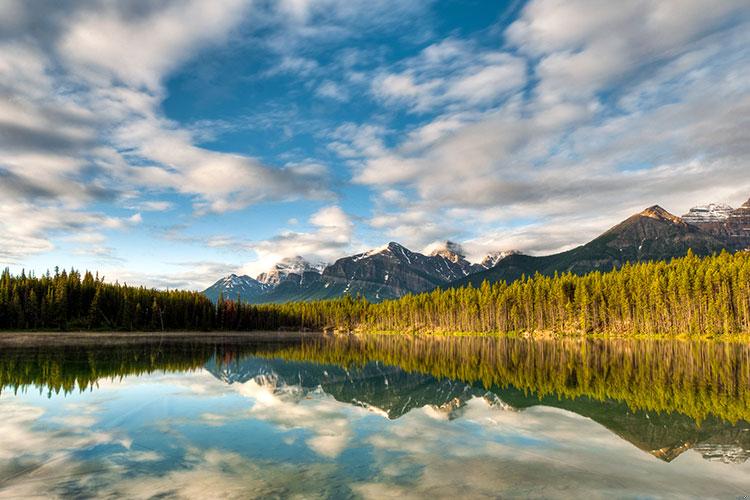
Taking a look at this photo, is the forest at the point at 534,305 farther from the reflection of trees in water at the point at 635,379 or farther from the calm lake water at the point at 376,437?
the calm lake water at the point at 376,437

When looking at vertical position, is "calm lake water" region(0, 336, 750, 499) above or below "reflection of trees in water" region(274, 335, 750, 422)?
above

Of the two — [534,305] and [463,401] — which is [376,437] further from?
[534,305]

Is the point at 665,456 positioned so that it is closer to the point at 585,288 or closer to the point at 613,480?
the point at 613,480

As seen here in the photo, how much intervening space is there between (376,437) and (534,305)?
145664 millimetres

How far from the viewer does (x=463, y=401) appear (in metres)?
30.5

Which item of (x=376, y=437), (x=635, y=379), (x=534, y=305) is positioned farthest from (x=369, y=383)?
(x=534, y=305)

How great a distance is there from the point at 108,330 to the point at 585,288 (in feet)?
513

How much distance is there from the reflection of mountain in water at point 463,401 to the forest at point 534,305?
3826 inches

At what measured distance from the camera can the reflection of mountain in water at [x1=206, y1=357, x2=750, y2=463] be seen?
62.2ft

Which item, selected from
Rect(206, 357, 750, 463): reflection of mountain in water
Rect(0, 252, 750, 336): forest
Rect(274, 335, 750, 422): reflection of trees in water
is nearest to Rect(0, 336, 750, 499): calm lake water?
Rect(206, 357, 750, 463): reflection of mountain in water

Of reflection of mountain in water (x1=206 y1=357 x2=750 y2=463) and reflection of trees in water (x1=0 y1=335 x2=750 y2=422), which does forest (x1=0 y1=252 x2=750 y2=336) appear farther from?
reflection of mountain in water (x1=206 y1=357 x2=750 y2=463)

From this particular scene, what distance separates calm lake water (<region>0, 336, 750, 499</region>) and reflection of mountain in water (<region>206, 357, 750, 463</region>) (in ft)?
0.50

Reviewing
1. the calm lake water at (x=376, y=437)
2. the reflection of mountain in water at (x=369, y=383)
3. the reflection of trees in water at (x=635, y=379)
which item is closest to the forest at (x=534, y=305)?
the reflection of trees in water at (x=635, y=379)

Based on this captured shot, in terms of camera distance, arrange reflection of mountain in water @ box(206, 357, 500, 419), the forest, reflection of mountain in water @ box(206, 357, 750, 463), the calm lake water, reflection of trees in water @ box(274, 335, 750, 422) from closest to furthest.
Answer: the calm lake water → reflection of mountain in water @ box(206, 357, 750, 463) → reflection of trees in water @ box(274, 335, 750, 422) → reflection of mountain in water @ box(206, 357, 500, 419) → the forest
